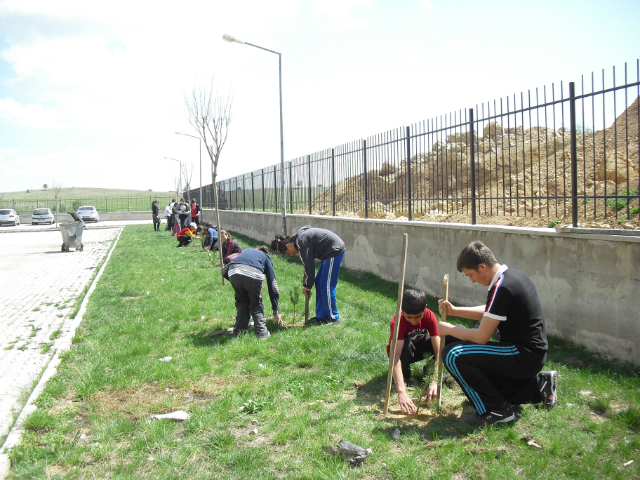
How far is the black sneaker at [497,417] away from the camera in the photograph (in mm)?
3840

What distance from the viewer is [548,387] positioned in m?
4.11

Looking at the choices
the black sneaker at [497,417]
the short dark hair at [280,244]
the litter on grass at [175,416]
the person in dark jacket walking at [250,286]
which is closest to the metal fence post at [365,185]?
the person in dark jacket walking at [250,286]

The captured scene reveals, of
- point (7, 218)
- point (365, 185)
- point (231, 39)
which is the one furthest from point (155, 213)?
point (7, 218)

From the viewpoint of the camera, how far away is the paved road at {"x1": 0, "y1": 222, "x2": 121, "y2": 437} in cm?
551

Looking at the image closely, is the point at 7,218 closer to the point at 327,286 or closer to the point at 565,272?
the point at 327,286

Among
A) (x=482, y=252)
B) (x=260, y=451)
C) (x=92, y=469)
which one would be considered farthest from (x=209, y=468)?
(x=482, y=252)

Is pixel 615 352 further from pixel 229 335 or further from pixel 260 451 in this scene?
pixel 229 335

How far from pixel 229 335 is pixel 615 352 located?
4446 mm

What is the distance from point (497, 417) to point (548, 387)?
57cm

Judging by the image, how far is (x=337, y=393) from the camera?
15.5 ft

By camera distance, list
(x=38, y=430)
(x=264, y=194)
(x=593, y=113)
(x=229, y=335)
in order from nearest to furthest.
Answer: (x=38, y=430) → (x=593, y=113) → (x=229, y=335) → (x=264, y=194)

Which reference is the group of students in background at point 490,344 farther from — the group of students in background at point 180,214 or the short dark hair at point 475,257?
the group of students in background at point 180,214

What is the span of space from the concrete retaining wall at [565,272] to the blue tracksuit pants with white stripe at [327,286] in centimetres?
215

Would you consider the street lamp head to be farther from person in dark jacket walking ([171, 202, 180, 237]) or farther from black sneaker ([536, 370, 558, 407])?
black sneaker ([536, 370, 558, 407])
